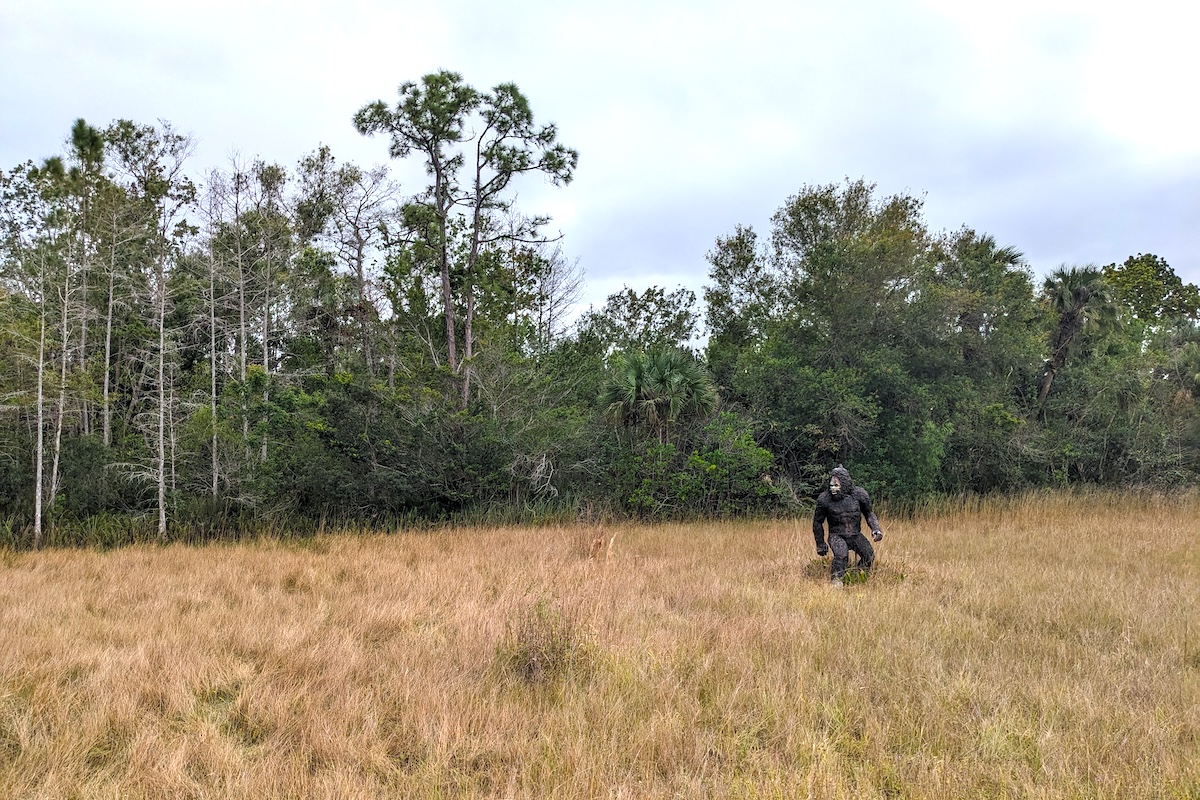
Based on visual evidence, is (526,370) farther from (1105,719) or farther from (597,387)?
(1105,719)

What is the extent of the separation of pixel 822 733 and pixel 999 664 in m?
1.95

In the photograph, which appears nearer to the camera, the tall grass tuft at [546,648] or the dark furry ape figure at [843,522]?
the tall grass tuft at [546,648]

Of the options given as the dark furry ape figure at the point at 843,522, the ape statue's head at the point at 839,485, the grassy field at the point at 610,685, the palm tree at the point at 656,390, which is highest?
the palm tree at the point at 656,390

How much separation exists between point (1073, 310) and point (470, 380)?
17473 mm

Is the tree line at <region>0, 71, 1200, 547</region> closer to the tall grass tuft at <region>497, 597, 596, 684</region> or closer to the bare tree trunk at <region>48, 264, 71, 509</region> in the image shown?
the bare tree trunk at <region>48, 264, 71, 509</region>

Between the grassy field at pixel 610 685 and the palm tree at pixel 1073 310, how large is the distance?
12156 millimetres

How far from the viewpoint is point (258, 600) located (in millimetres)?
6688

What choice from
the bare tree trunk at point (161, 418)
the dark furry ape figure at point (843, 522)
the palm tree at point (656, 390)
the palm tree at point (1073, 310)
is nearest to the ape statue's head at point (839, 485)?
the dark furry ape figure at point (843, 522)

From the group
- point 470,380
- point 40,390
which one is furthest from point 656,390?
point 40,390

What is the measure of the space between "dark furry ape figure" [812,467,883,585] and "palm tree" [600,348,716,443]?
6.25m

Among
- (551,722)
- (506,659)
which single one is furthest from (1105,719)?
(506,659)

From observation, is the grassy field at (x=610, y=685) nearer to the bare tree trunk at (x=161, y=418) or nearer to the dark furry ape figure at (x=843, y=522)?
the dark furry ape figure at (x=843, y=522)

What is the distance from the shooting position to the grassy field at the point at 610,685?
305cm

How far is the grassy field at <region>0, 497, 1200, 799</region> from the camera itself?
120 inches
